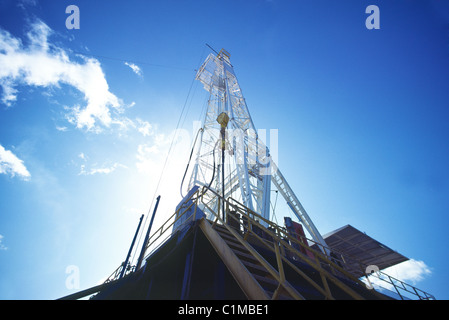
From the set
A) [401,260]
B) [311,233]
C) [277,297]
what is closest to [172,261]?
[277,297]

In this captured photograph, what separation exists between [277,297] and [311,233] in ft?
34.5

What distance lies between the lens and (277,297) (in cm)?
265

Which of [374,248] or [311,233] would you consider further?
[374,248]

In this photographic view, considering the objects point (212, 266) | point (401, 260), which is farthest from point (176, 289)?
point (401, 260)

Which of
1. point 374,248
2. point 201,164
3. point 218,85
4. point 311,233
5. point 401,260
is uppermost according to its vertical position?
point 218,85
